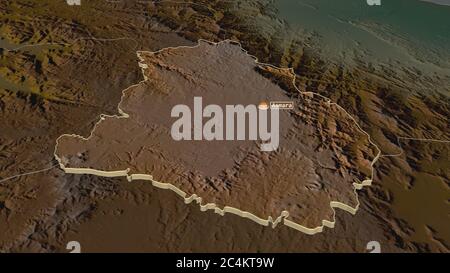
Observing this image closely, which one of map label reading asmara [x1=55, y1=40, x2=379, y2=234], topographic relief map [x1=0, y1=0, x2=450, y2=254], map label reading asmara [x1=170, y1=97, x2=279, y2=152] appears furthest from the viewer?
map label reading asmara [x1=170, y1=97, x2=279, y2=152]

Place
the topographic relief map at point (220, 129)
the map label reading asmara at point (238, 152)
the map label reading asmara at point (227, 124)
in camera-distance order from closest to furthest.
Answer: the topographic relief map at point (220, 129)
the map label reading asmara at point (238, 152)
the map label reading asmara at point (227, 124)

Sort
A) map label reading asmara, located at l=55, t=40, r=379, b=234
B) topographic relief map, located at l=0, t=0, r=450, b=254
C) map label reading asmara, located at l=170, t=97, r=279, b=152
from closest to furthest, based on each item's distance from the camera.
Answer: topographic relief map, located at l=0, t=0, r=450, b=254 < map label reading asmara, located at l=55, t=40, r=379, b=234 < map label reading asmara, located at l=170, t=97, r=279, b=152

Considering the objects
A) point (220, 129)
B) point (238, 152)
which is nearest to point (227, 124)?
point (220, 129)

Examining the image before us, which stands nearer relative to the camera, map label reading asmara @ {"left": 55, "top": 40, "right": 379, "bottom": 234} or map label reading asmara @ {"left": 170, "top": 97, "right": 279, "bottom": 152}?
map label reading asmara @ {"left": 55, "top": 40, "right": 379, "bottom": 234}

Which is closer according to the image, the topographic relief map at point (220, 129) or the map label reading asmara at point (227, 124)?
the topographic relief map at point (220, 129)

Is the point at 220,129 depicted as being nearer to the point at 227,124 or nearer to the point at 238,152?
the point at 227,124

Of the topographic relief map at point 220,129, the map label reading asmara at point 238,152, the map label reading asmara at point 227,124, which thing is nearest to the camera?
the topographic relief map at point 220,129
